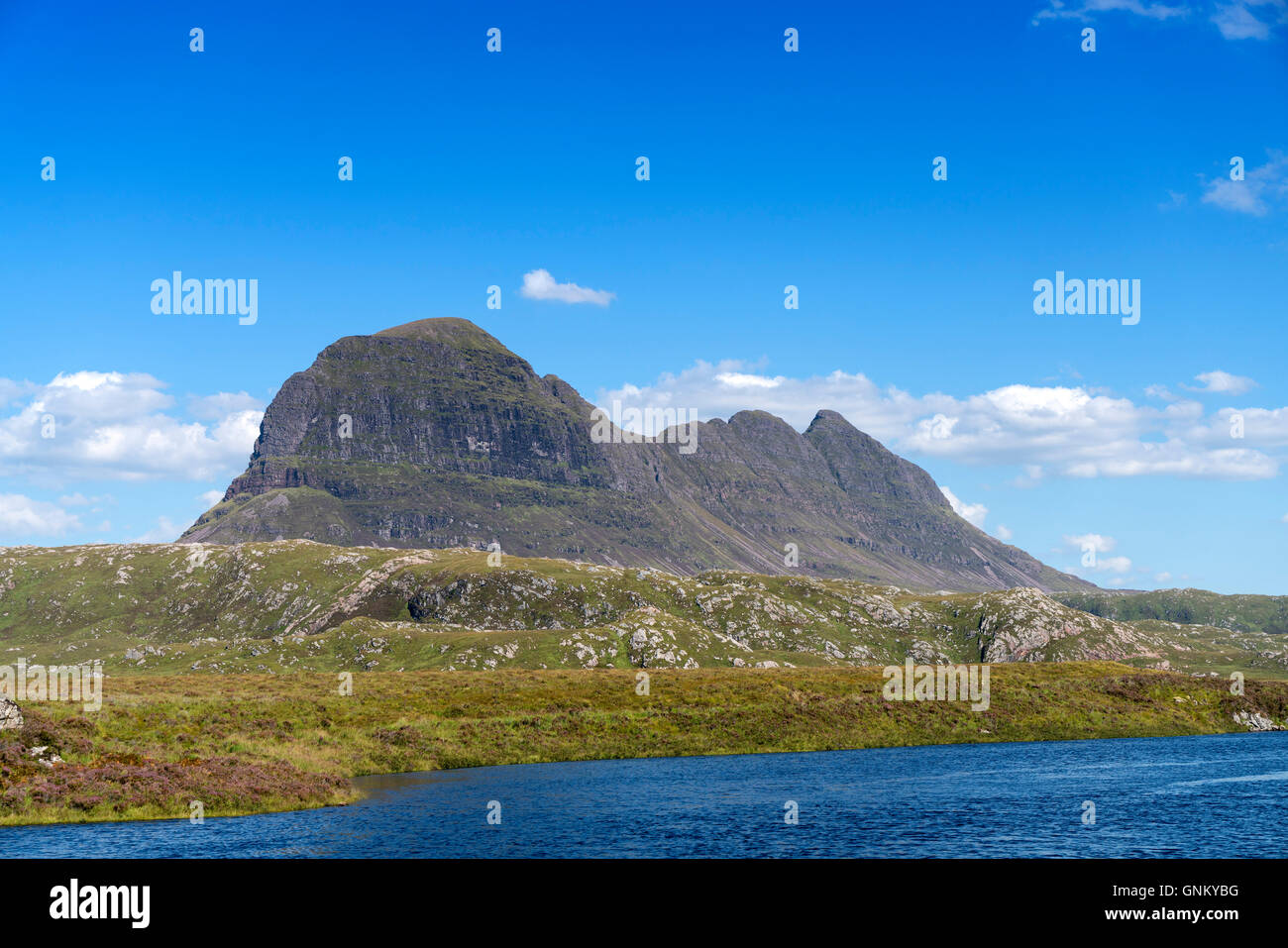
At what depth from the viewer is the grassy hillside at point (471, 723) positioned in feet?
205

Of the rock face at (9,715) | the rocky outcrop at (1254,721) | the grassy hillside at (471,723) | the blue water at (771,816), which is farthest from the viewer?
the rocky outcrop at (1254,721)

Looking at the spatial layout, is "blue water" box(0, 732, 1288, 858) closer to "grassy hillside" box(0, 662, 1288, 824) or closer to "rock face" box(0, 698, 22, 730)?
"grassy hillside" box(0, 662, 1288, 824)

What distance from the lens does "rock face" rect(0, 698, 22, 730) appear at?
2494 inches

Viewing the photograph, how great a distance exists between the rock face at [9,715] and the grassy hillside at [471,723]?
0.71 m

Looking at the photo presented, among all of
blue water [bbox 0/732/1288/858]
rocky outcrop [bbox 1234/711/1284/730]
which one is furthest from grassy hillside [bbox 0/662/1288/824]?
blue water [bbox 0/732/1288/858]

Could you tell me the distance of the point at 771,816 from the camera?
58.0 metres

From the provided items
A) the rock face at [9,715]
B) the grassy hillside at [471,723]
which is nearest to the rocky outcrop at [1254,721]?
the grassy hillside at [471,723]

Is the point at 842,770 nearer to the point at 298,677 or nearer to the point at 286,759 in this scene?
the point at 286,759

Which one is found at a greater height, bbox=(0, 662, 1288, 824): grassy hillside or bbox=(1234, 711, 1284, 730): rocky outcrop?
bbox=(0, 662, 1288, 824): grassy hillside


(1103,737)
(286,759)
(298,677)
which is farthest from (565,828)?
(298,677)

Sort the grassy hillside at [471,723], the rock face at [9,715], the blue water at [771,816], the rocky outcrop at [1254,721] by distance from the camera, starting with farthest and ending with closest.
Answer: the rocky outcrop at [1254,721] < the rock face at [9,715] < the grassy hillside at [471,723] < the blue water at [771,816]

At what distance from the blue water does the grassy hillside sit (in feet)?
16.6

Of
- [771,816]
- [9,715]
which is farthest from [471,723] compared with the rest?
[771,816]

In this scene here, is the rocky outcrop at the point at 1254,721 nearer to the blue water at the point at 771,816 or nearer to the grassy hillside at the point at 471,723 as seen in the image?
the grassy hillside at the point at 471,723
